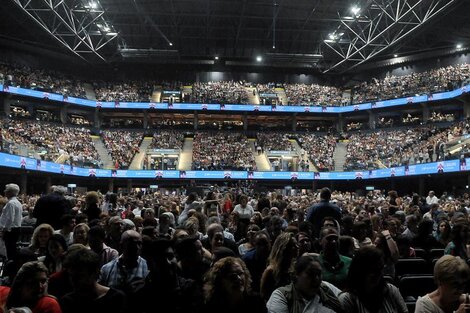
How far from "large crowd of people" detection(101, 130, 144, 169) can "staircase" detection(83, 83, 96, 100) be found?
3588mm

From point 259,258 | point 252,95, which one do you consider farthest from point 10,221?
point 252,95

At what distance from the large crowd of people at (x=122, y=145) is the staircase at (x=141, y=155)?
27cm

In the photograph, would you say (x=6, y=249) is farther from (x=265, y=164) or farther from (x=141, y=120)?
(x=141, y=120)

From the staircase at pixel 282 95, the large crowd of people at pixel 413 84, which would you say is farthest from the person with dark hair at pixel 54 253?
the staircase at pixel 282 95

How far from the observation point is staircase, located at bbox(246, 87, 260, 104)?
46688mm

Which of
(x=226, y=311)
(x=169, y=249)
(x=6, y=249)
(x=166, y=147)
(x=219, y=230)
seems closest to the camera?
(x=226, y=311)

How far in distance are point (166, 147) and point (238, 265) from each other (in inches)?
1584

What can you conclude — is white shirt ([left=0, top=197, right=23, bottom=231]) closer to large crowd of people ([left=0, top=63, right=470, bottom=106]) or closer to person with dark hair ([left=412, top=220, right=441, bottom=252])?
person with dark hair ([left=412, top=220, right=441, bottom=252])

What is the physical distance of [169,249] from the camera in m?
3.79

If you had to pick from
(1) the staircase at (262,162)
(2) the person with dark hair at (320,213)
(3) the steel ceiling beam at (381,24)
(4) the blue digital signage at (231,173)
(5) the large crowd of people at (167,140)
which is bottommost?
(2) the person with dark hair at (320,213)

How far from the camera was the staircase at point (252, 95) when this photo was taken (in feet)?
153

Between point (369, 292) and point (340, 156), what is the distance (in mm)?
41174

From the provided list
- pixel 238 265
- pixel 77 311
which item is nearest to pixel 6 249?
pixel 77 311

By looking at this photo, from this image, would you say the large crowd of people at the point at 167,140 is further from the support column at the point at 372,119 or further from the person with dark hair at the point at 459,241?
the person with dark hair at the point at 459,241
